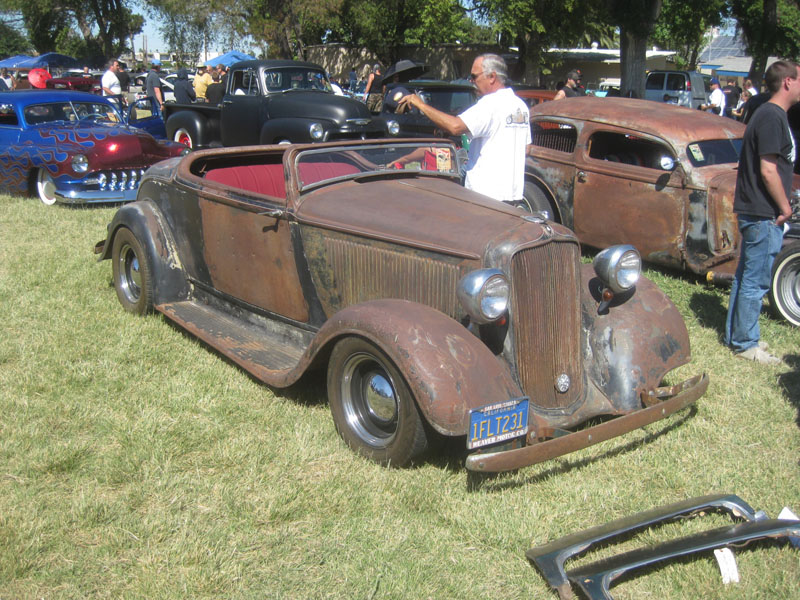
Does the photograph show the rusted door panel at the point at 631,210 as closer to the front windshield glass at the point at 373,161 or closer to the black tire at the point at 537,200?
the black tire at the point at 537,200

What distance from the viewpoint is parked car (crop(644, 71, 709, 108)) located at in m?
21.7

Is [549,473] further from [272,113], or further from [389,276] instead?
[272,113]

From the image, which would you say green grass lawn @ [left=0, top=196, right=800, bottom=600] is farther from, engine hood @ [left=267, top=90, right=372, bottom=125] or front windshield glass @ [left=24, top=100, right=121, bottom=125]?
engine hood @ [left=267, top=90, right=372, bottom=125]

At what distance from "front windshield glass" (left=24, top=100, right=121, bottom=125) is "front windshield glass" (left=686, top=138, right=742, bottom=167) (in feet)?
26.5

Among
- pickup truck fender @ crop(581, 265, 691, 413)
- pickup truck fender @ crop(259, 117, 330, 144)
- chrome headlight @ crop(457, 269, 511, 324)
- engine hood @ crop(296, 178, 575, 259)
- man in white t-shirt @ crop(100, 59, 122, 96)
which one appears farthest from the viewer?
man in white t-shirt @ crop(100, 59, 122, 96)

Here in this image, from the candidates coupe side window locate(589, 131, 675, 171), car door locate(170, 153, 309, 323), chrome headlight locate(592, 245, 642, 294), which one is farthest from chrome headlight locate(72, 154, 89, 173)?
chrome headlight locate(592, 245, 642, 294)

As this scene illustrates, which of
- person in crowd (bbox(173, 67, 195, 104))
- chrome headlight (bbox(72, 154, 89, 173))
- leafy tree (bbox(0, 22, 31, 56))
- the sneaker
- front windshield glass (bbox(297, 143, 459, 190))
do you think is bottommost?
the sneaker

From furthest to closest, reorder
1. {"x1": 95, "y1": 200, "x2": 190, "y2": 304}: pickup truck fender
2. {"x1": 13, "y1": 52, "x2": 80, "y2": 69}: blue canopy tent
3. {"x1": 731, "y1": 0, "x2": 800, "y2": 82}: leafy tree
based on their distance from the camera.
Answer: {"x1": 13, "y1": 52, "x2": 80, "y2": 69}: blue canopy tent, {"x1": 731, "y1": 0, "x2": 800, "y2": 82}: leafy tree, {"x1": 95, "y1": 200, "x2": 190, "y2": 304}: pickup truck fender

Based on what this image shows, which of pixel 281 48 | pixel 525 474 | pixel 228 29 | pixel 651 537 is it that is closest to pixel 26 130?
pixel 525 474

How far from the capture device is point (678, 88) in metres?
22.5

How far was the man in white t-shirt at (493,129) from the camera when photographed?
179 inches

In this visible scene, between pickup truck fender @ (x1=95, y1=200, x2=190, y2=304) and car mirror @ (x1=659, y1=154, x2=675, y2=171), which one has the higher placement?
car mirror @ (x1=659, y1=154, x2=675, y2=171)

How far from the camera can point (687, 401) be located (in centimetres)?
342

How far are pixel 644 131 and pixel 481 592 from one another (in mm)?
5280
